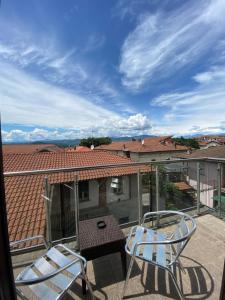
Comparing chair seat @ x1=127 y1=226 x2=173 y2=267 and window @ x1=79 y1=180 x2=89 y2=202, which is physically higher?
window @ x1=79 y1=180 x2=89 y2=202

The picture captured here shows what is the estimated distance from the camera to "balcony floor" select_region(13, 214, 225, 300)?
76.0 inches

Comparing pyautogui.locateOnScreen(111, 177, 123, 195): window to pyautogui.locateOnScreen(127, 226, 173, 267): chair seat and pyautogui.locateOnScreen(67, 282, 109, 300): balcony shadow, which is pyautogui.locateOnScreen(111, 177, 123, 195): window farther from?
pyautogui.locateOnScreen(67, 282, 109, 300): balcony shadow

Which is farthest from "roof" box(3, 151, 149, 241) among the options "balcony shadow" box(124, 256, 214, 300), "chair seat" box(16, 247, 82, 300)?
"balcony shadow" box(124, 256, 214, 300)

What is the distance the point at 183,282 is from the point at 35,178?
2445 mm

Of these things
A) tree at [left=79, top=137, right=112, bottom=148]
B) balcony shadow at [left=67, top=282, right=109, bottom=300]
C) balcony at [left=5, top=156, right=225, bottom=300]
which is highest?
tree at [left=79, top=137, right=112, bottom=148]

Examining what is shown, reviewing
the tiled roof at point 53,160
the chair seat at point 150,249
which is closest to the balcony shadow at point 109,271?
the chair seat at point 150,249

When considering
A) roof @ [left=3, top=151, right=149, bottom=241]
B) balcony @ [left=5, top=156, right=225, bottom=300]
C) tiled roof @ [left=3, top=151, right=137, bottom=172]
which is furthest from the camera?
tiled roof @ [left=3, top=151, right=137, bottom=172]

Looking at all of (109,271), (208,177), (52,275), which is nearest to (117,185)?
(208,177)

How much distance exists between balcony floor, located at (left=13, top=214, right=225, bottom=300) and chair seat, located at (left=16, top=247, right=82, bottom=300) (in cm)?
37

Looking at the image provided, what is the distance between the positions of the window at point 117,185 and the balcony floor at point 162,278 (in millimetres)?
2564

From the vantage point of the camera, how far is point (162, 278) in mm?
2141

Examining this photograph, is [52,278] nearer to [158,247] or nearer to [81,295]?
[81,295]

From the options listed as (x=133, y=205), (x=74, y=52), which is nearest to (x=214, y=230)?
(x=133, y=205)

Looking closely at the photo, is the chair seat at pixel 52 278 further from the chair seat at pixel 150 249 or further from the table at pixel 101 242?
the chair seat at pixel 150 249
